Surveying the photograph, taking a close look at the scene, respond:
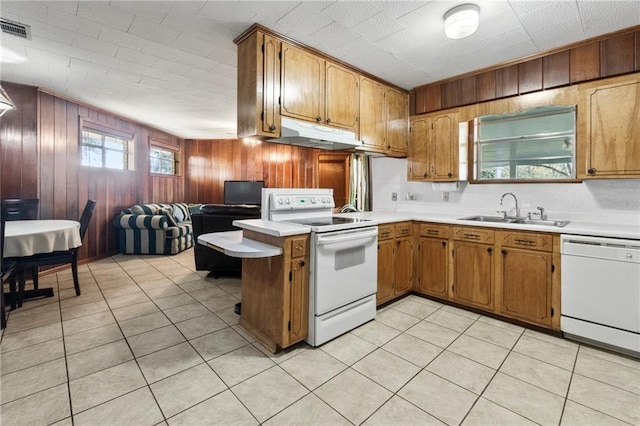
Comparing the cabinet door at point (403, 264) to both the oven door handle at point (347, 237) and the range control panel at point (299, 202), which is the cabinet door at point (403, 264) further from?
the range control panel at point (299, 202)

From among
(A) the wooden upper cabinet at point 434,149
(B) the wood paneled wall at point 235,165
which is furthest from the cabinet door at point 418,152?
(B) the wood paneled wall at point 235,165

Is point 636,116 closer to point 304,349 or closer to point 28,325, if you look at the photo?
point 304,349

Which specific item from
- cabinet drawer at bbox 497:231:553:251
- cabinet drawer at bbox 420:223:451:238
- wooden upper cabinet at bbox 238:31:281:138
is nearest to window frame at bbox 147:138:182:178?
wooden upper cabinet at bbox 238:31:281:138

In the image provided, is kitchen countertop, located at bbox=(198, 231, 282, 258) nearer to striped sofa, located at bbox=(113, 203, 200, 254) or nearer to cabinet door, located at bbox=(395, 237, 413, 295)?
cabinet door, located at bbox=(395, 237, 413, 295)

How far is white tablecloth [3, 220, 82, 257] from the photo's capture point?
8.31ft

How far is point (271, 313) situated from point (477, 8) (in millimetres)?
2575

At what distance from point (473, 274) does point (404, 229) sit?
0.75 m

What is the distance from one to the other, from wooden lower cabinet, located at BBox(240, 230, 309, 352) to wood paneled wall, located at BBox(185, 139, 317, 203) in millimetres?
5562

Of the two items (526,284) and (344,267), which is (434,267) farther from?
(344,267)

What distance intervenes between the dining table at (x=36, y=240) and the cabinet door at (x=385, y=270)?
303 centimetres

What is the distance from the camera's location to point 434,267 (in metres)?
3.04

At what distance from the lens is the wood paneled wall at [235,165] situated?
301 inches

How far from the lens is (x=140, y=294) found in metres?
3.27

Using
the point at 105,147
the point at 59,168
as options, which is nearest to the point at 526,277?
the point at 59,168
